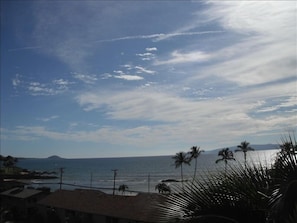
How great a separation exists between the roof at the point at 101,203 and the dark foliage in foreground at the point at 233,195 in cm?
1902

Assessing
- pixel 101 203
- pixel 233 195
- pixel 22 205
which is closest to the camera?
pixel 233 195

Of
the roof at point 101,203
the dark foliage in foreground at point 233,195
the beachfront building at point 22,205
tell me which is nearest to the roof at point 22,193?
the beachfront building at point 22,205

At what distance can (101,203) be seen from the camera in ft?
96.8

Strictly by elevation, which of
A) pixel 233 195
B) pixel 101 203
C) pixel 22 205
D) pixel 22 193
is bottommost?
pixel 22 205

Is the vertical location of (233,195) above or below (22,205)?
above

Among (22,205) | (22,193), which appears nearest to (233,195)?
(22,205)

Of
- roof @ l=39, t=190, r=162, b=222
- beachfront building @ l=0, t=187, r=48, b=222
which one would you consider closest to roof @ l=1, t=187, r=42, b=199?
beachfront building @ l=0, t=187, r=48, b=222

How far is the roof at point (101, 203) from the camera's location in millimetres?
26188

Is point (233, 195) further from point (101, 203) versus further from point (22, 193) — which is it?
point (22, 193)

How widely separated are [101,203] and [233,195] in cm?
2654

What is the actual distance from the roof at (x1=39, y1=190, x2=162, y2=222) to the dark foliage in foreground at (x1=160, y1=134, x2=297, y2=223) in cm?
1902

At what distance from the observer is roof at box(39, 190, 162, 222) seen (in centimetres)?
2619

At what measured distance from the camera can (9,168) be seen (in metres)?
116

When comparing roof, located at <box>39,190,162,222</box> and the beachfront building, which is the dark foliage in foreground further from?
the beachfront building
